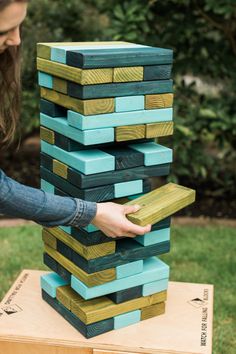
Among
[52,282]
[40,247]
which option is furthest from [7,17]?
[40,247]

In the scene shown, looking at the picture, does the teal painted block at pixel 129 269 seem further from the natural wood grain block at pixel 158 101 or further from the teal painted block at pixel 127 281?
the natural wood grain block at pixel 158 101

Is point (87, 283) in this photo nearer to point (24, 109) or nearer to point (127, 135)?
point (127, 135)

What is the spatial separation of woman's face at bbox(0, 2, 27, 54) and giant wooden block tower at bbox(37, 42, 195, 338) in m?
0.30

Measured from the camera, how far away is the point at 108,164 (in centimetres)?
216

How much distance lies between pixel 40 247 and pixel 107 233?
6.57 feet

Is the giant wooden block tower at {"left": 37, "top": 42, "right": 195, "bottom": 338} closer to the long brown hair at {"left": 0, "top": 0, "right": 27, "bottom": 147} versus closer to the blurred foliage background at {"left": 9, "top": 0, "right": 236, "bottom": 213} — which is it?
the long brown hair at {"left": 0, "top": 0, "right": 27, "bottom": 147}

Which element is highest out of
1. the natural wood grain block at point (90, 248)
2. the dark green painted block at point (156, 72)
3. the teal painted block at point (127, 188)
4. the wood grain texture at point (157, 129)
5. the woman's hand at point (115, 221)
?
the dark green painted block at point (156, 72)

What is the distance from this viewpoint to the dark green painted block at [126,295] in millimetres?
2328

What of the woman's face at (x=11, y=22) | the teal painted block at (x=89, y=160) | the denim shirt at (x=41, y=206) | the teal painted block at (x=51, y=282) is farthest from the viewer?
the teal painted block at (x=51, y=282)

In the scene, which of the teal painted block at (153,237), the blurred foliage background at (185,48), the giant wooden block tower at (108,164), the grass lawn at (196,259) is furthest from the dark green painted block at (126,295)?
the blurred foliage background at (185,48)

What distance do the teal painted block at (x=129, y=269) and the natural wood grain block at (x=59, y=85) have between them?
0.70 m

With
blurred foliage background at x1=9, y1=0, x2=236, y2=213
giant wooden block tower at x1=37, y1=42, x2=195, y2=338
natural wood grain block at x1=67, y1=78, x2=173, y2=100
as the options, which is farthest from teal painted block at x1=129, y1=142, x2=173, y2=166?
blurred foliage background at x1=9, y1=0, x2=236, y2=213

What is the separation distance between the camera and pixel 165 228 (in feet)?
7.79

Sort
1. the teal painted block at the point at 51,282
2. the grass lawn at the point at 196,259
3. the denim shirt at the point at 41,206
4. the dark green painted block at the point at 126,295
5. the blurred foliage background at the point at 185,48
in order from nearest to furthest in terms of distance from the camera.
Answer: the denim shirt at the point at 41,206
the dark green painted block at the point at 126,295
the teal painted block at the point at 51,282
the grass lawn at the point at 196,259
the blurred foliage background at the point at 185,48
